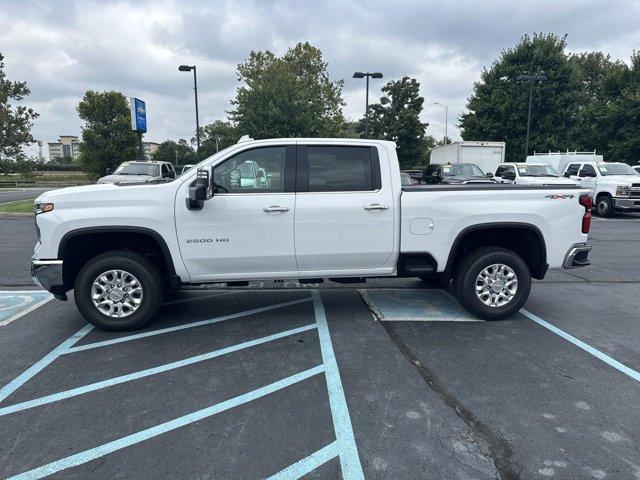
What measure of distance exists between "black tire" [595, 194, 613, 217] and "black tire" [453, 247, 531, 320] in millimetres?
12993

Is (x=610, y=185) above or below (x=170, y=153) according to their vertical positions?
below

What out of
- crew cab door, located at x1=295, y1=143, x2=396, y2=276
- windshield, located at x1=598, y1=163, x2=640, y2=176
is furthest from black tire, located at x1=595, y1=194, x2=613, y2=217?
crew cab door, located at x1=295, y1=143, x2=396, y2=276

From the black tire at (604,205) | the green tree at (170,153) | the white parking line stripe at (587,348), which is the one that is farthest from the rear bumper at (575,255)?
the green tree at (170,153)

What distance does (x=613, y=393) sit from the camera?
11.6 ft

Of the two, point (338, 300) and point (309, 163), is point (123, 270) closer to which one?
point (309, 163)

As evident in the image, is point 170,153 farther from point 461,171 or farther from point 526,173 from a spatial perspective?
point 526,173

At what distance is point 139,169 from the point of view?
53.1 feet

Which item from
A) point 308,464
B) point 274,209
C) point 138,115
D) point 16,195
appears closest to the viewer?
point 308,464

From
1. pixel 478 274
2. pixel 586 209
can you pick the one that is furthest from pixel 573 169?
pixel 478 274

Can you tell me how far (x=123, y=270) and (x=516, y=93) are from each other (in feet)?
113

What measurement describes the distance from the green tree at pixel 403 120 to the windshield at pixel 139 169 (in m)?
35.4

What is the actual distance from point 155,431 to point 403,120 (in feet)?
160

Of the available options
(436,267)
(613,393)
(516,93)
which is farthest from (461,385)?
(516,93)

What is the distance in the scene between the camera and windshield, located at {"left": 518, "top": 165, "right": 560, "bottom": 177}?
57.4 feet
